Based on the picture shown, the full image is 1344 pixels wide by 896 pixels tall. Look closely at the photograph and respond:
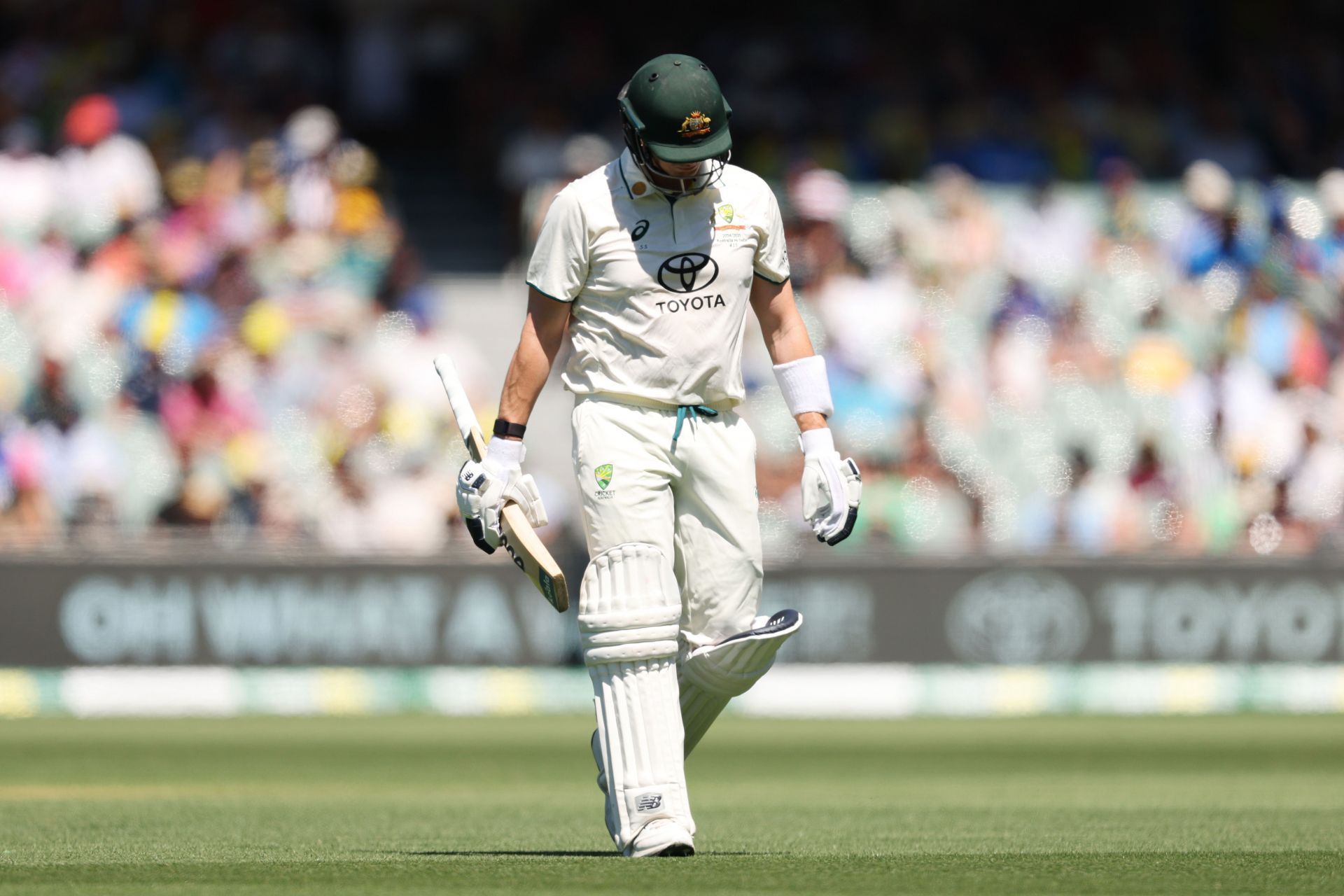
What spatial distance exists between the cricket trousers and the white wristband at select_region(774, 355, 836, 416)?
20 cm

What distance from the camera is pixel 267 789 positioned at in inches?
282

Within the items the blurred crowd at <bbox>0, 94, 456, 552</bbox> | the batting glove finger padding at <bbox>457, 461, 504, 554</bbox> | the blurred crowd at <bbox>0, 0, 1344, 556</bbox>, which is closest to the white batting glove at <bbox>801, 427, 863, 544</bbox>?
the batting glove finger padding at <bbox>457, 461, 504, 554</bbox>

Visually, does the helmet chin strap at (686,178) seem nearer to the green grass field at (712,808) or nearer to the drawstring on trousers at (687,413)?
the drawstring on trousers at (687,413)

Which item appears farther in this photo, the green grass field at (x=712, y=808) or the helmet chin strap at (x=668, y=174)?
the helmet chin strap at (x=668, y=174)

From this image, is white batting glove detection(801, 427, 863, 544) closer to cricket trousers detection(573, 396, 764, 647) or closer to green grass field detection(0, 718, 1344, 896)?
cricket trousers detection(573, 396, 764, 647)

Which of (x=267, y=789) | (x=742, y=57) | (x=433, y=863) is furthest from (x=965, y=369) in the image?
(x=433, y=863)

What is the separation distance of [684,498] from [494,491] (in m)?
0.41

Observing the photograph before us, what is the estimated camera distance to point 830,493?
16.1 feet

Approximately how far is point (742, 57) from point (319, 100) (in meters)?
2.77

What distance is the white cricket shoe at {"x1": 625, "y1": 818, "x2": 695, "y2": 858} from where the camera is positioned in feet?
15.3

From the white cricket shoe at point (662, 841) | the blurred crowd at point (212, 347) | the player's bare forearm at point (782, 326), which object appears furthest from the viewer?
the blurred crowd at point (212, 347)

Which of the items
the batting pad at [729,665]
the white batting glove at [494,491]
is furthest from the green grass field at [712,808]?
the white batting glove at [494,491]

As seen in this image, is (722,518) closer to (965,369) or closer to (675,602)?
(675,602)

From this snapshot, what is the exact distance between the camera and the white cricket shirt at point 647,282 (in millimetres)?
4801
